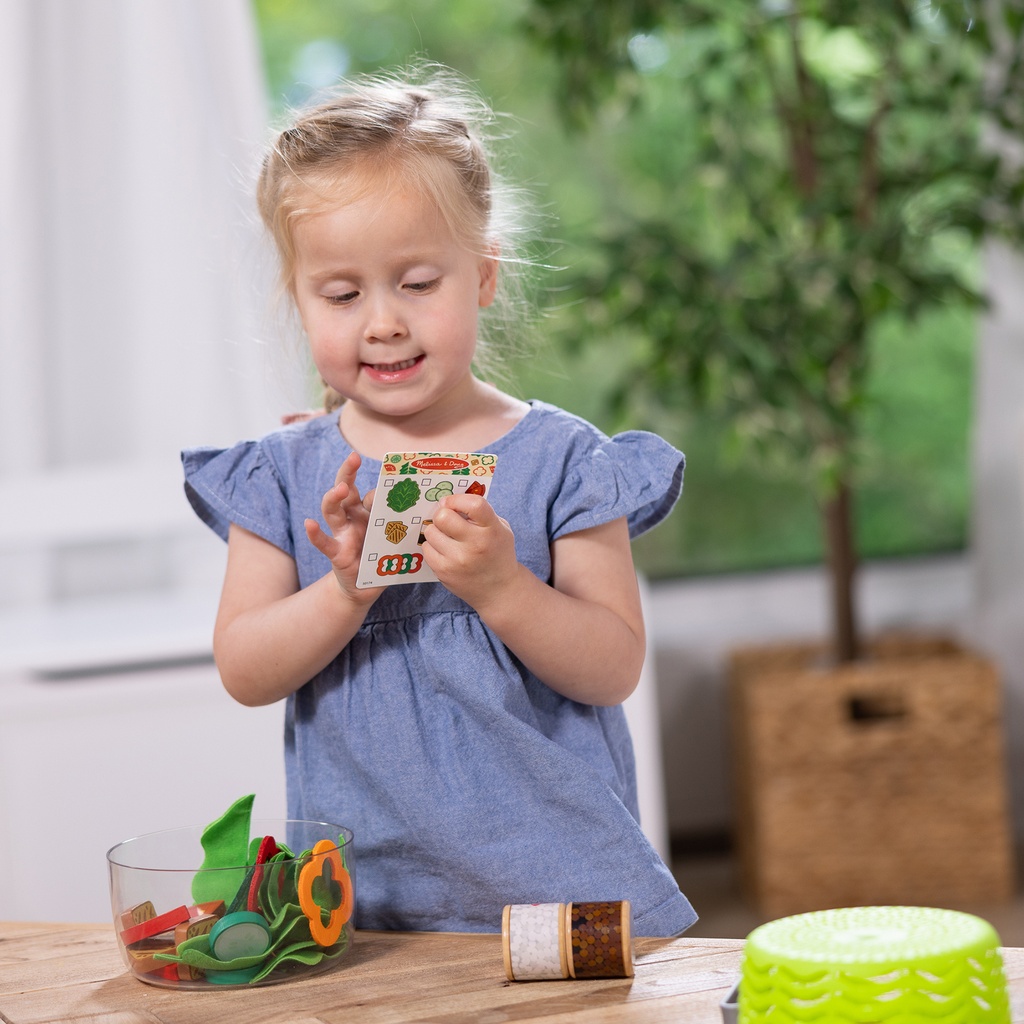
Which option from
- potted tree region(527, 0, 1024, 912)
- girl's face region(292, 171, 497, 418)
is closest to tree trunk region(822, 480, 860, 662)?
potted tree region(527, 0, 1024, 912)

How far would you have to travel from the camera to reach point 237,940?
0.73 m

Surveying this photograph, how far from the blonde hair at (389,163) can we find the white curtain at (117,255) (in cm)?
115

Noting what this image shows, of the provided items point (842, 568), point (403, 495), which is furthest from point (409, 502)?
point (842, 568)

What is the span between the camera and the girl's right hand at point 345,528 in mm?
→ 809

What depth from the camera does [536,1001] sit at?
Result: 2.24 feet

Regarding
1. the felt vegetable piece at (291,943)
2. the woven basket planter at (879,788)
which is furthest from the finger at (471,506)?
the woven basket planter at (879,788)

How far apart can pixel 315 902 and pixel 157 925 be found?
0.09 metres

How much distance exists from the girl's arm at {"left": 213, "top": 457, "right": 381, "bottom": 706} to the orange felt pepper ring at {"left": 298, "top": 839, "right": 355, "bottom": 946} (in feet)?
0.49

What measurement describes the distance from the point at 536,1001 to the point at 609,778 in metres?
0.29

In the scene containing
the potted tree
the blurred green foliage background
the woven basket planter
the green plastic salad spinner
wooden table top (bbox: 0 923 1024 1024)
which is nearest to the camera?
the green plastic salad spinner

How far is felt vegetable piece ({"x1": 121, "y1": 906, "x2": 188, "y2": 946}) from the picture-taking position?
75 centimetres

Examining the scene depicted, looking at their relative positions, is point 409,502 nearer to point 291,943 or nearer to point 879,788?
point 291,943

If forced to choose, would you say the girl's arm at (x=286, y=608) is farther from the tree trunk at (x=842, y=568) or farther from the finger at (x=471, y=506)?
the tree trunk at (x=842, y=568)

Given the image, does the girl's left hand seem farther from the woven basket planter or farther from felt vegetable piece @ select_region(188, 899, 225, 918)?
the woven basket planter
